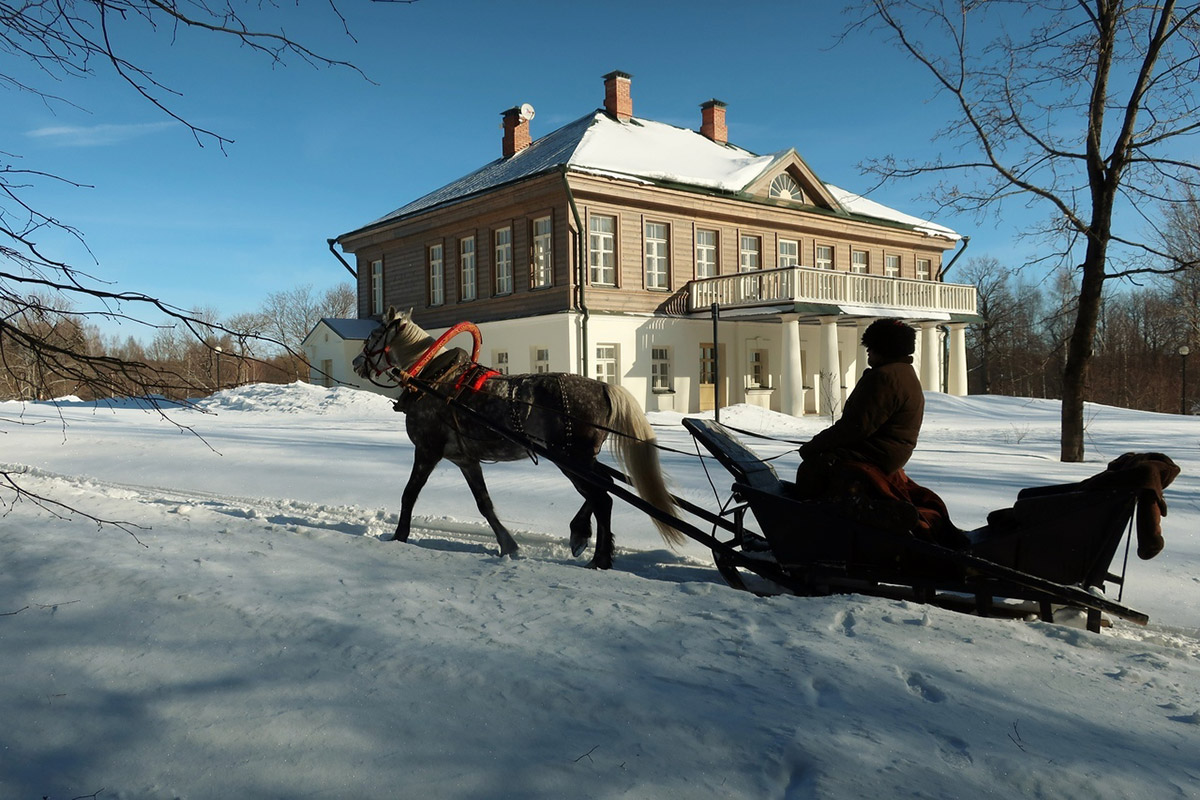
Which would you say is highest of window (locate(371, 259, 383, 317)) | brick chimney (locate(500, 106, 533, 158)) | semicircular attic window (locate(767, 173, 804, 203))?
brick chimney (locate(500, 106, 533, 158))

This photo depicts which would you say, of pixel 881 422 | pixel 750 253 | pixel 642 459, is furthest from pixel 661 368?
pixel 881 422

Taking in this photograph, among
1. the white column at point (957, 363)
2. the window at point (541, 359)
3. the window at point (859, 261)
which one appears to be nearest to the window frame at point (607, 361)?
the window at point (541, 359)

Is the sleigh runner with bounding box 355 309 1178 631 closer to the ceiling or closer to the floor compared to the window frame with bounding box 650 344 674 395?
closer to the floor

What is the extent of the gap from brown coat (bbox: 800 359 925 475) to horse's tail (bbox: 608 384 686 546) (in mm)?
1722

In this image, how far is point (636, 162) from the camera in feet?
82.3

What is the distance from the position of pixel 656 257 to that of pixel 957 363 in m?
12.0

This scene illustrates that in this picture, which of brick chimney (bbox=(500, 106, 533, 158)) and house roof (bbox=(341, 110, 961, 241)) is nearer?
house roof (bbox=(341, 110, 961, 241))

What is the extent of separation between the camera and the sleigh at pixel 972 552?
4188 mm

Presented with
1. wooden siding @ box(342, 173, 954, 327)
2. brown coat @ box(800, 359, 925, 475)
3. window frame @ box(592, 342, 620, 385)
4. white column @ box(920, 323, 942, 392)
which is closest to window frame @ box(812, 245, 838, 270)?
wooden siding @ box(342, 173, 954, 327)

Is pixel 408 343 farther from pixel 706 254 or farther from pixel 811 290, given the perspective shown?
pixel 706 254

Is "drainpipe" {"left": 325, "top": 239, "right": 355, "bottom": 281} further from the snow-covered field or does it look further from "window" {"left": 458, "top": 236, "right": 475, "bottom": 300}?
the snow-covered field

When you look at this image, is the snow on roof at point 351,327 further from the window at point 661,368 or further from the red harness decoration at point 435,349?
the red harness decoration at point 435,349

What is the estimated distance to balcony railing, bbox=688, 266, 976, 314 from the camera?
2344 centimetres

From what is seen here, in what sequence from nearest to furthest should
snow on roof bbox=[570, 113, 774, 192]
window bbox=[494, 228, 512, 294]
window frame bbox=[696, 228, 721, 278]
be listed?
snow on roof bbox=[570, 113, 774, 192], window bbox=[494, 228, 512, 294], window frame bbox=[696, 228, 721, 278]
